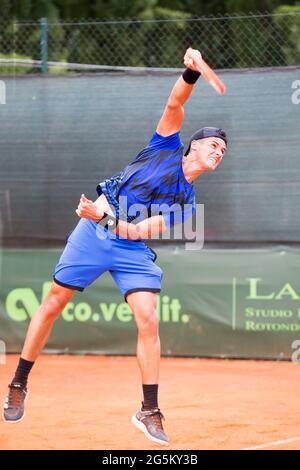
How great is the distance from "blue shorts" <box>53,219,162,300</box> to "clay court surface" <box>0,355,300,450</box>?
0.95 m

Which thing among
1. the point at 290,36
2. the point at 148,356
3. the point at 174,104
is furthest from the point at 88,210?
the point at 290,36

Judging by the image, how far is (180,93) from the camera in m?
5.17

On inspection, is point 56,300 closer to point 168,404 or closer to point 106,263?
point 106,263

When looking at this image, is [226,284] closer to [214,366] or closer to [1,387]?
[214,366]

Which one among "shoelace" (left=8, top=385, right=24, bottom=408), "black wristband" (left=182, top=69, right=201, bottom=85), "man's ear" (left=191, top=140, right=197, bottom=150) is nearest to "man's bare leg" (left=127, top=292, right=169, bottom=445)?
"shoelace" (left=8, top=385, right=24, bottom=408)

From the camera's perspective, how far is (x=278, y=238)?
351 inches

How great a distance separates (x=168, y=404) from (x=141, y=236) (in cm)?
197

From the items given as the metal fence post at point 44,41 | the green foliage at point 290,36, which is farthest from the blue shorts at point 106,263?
the green foliage at point 290,36

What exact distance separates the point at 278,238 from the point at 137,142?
1665 millimetres

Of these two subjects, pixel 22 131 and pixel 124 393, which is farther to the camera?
pixel 22 131

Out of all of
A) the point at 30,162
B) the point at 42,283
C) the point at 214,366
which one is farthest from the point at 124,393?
the point at 30,162

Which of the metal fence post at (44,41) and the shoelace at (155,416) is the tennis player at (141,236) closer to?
the shoelace at (155,416)

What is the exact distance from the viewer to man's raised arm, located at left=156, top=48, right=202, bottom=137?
507 centimetres

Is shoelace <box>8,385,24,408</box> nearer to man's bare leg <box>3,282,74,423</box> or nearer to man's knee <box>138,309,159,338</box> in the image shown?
man's bare leg <box>3,282,74,423</box>
